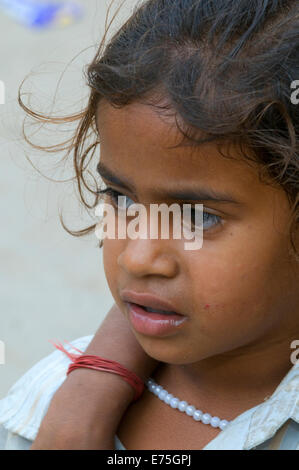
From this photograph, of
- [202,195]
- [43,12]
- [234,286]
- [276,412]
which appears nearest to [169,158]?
[202,195]

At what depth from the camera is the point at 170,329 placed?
1.12 metres

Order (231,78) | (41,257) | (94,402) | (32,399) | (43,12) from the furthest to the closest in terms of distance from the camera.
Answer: (43,12) < (41,257) < (32,399) < (94,402) < (231,78)

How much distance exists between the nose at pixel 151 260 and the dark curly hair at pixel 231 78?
14cm

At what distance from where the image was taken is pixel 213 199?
1073 millimetres

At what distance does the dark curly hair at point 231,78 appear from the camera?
106 cm

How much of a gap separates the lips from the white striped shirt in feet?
0.59

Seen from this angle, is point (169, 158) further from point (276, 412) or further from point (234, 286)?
point (276, 412)

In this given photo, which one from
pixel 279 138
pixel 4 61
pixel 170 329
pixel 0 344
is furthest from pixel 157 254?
pixel 4 61

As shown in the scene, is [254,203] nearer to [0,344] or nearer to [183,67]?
[183,67]

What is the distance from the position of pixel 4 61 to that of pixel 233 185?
3.15 meters

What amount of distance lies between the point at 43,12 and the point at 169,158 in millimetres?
3618

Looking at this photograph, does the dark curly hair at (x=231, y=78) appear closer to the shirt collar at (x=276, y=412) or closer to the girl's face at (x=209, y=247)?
the girl's face at (x=209, y=247)

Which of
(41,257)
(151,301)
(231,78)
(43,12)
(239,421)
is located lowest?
(239,421)

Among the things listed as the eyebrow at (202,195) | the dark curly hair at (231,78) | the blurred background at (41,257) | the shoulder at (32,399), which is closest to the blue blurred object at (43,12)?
the blurred background at (41,257)
